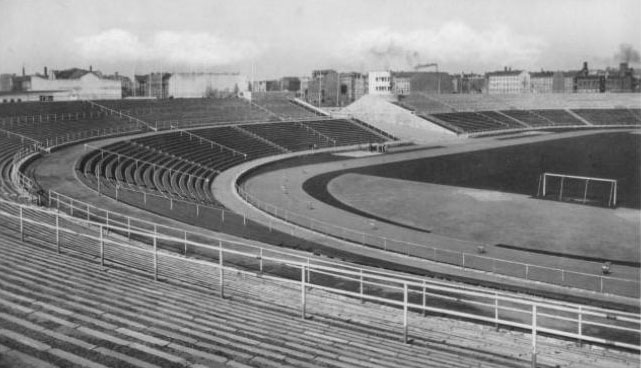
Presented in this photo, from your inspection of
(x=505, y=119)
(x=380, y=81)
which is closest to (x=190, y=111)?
(x=505, y=119)

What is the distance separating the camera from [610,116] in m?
107

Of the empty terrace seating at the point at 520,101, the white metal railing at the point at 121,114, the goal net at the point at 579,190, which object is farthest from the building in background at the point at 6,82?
the goal net at the point at 579,190

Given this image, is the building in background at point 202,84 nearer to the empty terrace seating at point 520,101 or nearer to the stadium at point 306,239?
the empty terrace seating at point 520,101

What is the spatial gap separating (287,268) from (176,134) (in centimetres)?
4489

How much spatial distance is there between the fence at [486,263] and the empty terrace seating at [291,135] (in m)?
35.5

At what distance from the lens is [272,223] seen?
1224 inches

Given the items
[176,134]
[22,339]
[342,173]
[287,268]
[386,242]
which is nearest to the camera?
[22,339]

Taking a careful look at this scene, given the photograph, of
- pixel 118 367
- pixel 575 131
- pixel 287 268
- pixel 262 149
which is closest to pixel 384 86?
pixel 575 131

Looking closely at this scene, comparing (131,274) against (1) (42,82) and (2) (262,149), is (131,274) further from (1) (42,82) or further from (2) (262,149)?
(1) (42,82)

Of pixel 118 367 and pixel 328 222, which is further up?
pixel 118 367

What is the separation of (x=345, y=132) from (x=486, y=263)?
54.6 metres

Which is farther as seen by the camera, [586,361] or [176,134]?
[176,134]

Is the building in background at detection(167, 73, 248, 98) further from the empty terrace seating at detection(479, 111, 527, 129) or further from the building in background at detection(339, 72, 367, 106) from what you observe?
the empty terrace seating at detection(479, 111, 527, 129)

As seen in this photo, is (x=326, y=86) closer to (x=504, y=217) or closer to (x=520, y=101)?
(x=520, y=101)
